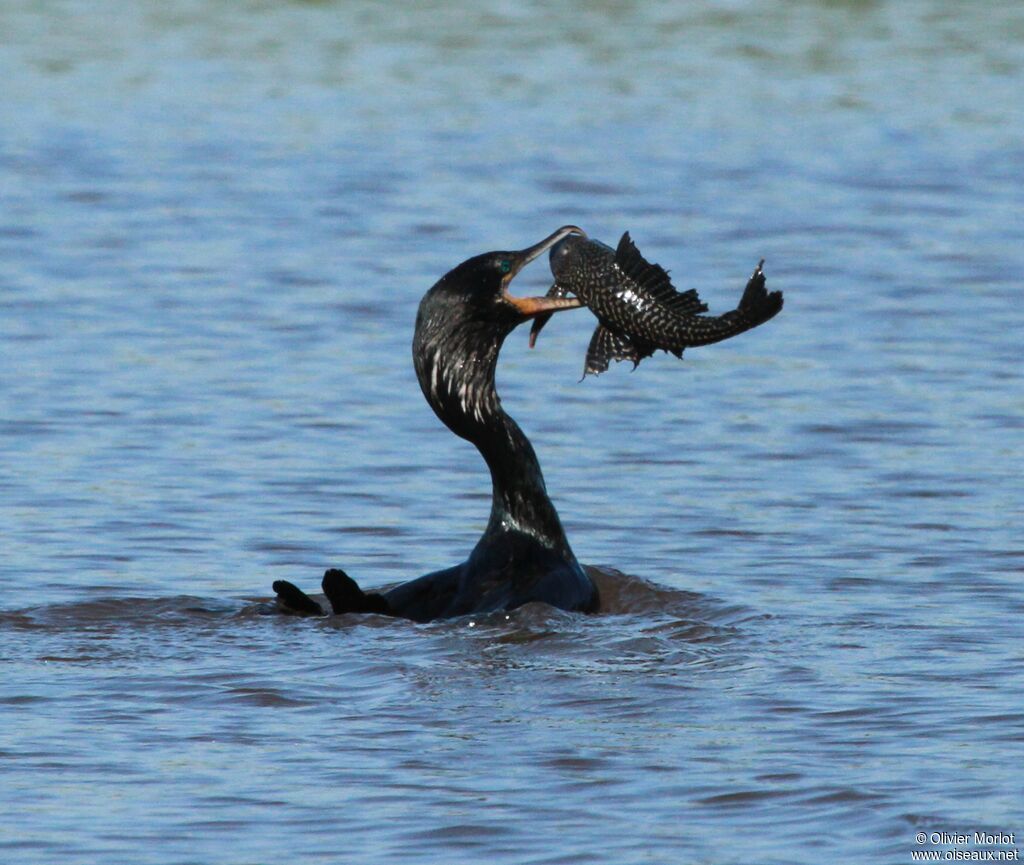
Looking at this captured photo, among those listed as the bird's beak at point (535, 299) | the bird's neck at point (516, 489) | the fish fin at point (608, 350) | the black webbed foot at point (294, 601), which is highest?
the bird's beak at point (535, 299)

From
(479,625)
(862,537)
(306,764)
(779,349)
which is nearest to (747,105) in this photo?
(779,349)

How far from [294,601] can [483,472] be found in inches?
124

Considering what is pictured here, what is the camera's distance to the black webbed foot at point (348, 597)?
723 centimetres

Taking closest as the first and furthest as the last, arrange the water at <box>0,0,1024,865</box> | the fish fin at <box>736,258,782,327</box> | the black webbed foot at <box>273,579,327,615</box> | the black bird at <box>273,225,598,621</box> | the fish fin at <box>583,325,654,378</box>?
the water at <box>0,0,1024,865</box>
the fish fin at <box>736,258,782,327</box>
the black webbed foot at <box>273,579,327,615</box>
the black bird at <box>273,225,598,621</box>
the fish fin at <box>583,325,654,378</box>

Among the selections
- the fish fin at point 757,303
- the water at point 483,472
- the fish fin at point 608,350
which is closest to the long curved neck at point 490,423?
the fish fin at point 608,350

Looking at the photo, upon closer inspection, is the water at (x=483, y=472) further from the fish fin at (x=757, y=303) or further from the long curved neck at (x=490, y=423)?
the fish fin at (x=757, y=303)

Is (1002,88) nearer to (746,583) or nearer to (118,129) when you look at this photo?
(118,129)

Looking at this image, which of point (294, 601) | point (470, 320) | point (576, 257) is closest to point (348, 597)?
point (294, 601)

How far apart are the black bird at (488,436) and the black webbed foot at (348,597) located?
0.11 feet

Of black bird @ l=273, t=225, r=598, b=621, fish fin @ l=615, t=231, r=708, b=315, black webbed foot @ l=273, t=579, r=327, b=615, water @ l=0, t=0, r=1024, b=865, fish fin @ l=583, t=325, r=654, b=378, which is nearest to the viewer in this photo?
water @ l=0, t=0, r=1024, b=865

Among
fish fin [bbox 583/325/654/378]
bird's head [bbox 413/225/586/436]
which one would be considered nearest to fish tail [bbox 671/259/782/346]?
fish fin [bbox 583/325/654/378]

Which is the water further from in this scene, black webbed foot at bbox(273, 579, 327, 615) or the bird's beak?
the bird's beak

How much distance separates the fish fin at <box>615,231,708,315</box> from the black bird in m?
0.24

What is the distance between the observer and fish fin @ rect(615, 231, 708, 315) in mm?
7516
